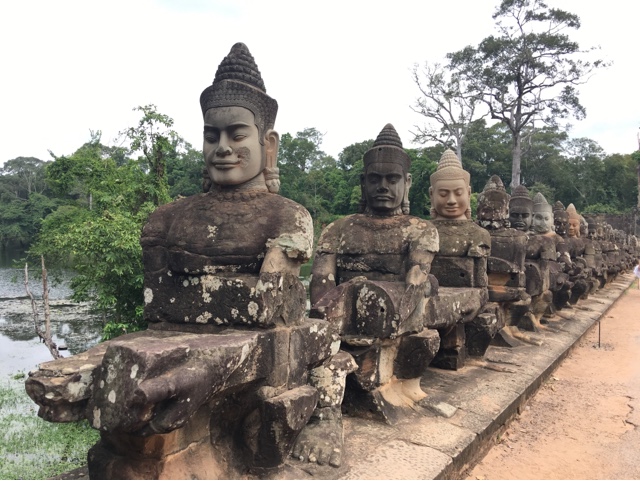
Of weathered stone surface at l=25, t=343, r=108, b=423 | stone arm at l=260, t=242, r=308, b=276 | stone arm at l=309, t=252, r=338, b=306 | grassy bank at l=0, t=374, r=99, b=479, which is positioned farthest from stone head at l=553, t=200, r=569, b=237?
weathered stone surface at l=25, t=343, r=108, b=423

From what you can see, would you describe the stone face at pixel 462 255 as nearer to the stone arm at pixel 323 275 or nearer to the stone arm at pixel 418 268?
the stone arm at pixel 418 268

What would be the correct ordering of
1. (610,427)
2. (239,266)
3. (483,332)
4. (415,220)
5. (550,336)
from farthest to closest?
(550,336) → (483,332) → (610,427) → (415,220) → (239,266)

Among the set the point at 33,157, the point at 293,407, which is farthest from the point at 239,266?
the point at 33,157

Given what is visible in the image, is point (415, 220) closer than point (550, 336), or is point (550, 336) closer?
point (415, 220)

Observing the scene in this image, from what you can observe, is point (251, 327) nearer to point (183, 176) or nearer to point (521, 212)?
point (521, 212)

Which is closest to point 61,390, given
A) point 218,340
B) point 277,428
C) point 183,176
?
point 218,340

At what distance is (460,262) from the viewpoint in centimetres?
579

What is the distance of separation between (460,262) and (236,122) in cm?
342

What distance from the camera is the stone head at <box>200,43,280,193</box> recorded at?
127 inches

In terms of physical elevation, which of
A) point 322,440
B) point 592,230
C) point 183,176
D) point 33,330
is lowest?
point 33,330

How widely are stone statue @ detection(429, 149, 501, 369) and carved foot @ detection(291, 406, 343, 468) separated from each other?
7.83 feet

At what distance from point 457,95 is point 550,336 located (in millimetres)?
22432

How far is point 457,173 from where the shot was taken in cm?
592

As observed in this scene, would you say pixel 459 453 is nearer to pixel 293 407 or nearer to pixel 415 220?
pixel 293 407
